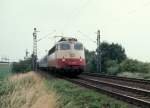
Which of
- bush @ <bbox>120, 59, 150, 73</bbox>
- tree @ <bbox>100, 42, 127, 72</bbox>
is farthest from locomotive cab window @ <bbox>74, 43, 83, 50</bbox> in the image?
tree @ <bbox>100, 42, 127, 72</bbox>

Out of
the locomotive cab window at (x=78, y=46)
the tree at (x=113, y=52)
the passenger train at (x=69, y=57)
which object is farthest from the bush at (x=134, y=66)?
the tree at (x=113, y=52)

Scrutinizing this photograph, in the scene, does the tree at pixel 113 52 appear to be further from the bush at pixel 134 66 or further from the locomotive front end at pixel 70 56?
the locomotive front end at pixel 70 56

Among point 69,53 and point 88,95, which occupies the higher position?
point 69,53

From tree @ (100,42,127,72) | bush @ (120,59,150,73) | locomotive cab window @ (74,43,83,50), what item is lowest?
bush @ (120,59,150,73)

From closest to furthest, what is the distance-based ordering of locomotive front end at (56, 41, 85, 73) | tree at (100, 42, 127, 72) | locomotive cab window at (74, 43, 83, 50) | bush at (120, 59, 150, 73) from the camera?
locomotive front end at (56, 41, 85, 73) → locomotive cab window at (74, 43, 83, 50) → bush at (120, 59, 150, 73) → tree at (100, 42, 127, 72)

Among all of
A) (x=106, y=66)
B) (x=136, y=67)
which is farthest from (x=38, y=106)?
(x=106, y=66)

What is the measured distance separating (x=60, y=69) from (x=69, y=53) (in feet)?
4.95

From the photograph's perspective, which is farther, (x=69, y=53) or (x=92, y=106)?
(x=69, y=53)

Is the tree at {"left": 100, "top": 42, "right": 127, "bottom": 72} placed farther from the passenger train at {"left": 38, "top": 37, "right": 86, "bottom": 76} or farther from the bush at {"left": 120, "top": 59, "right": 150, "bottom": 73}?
the passenger train at {"left": 38, "top": 37, "right": 86, "bottom": 76}

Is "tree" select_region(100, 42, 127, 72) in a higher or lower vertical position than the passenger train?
higher

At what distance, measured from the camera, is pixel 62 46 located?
124ft

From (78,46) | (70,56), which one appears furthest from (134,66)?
(70,56)

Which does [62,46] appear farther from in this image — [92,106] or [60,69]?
[92,106]

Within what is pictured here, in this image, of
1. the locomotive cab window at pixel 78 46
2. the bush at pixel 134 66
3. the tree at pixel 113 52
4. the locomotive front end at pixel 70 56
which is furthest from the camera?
the tree at pixel 113 52
